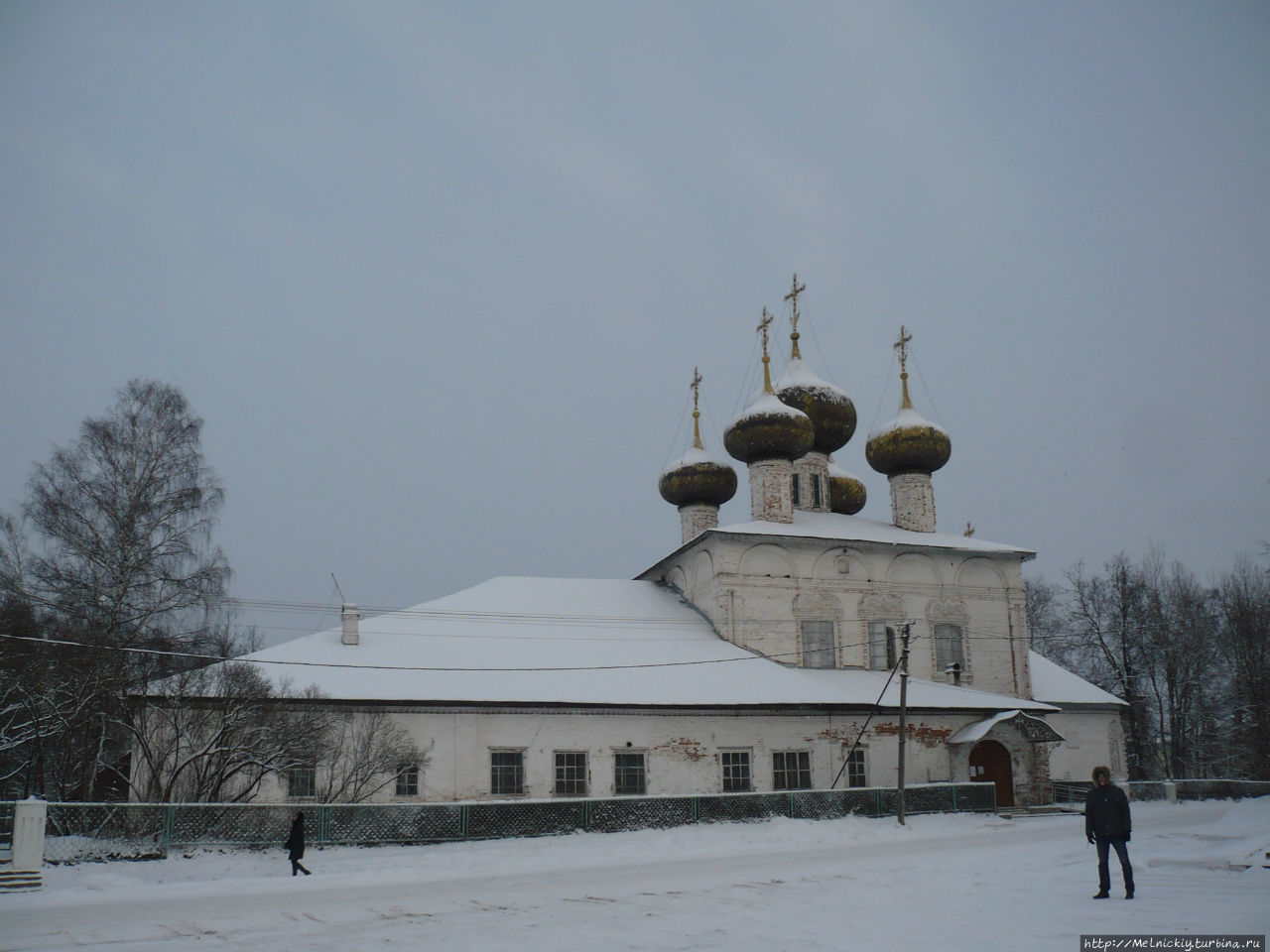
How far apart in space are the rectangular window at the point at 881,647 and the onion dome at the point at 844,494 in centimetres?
746

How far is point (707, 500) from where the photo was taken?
31.2 m

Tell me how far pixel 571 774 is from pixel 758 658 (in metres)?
5.68

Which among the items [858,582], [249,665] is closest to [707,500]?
[858,582]

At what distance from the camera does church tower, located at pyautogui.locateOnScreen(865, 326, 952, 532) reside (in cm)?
3062

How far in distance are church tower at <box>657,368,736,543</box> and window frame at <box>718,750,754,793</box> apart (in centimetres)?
877

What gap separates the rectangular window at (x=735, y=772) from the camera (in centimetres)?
2288

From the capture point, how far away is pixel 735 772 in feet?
75.4

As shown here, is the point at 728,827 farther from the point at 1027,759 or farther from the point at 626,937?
the point at 626,937

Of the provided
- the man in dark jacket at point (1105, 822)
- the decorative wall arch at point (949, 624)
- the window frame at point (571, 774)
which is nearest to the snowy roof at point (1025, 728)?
the decorative wall arch at point (949, 624)

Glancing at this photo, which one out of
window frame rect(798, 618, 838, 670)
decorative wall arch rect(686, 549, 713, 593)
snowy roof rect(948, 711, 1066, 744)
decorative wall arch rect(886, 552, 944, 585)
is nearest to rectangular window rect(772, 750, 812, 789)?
window frame rect(798, 618, 838, 670)

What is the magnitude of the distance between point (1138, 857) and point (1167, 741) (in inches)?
1327

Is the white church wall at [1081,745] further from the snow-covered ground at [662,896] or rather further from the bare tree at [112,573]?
the bare tree at [112,573]

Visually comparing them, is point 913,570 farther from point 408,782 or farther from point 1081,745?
point 408,782

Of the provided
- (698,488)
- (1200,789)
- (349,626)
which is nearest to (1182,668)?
(1200,789)
